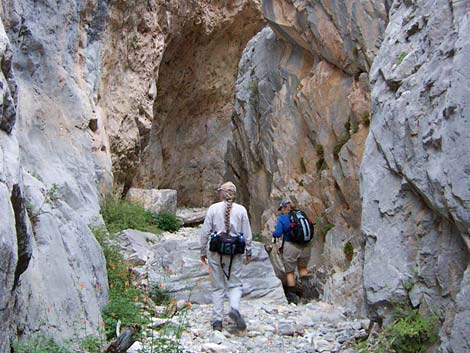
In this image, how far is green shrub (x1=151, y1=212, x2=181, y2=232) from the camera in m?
15.2

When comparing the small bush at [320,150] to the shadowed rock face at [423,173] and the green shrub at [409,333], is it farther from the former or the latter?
the green shrub at [409,333]

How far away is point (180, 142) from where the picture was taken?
80.0 ft

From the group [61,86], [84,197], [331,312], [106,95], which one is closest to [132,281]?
[84,197]

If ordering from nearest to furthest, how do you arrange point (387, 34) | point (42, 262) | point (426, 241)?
point (426, 241), point (42, 262), point (387, 34)

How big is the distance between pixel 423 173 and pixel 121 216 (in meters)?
7.51

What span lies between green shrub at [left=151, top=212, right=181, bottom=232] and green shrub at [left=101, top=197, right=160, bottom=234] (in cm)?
254

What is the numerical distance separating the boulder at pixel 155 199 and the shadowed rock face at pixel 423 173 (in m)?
10.2

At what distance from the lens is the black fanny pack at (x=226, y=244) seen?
6.81 metres

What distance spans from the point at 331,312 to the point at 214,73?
17179 millimetres

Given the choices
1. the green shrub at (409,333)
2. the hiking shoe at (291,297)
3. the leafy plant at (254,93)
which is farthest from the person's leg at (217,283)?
the leafy plant at (254,93)

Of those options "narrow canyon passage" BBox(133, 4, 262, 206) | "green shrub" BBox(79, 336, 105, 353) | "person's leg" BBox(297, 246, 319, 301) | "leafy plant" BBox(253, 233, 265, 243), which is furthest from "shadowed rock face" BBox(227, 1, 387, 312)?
"narrow canyon passage" BBox(133, 4, 262, 206)

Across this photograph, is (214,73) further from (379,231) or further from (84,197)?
(379,231)

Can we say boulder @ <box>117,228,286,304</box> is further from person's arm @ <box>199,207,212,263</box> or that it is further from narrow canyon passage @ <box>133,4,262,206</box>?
narrow canyon passage @ <box>133,4,262,206</box>

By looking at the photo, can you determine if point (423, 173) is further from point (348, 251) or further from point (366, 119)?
point (348, 251)
